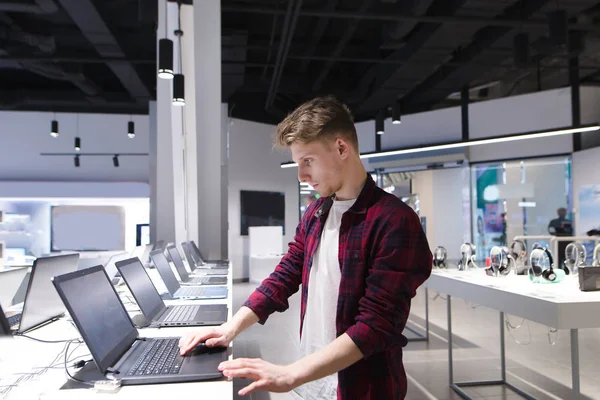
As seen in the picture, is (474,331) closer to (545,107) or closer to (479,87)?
(545,107)

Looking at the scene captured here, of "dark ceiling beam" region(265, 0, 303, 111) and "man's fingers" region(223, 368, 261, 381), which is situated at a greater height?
"dark ceiling beam" region(265, 0, 303, 111)

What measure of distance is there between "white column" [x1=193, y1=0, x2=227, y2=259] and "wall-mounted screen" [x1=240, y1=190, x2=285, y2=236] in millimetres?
3949

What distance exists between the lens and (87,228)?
10.9m

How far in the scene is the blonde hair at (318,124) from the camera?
124 centimetres

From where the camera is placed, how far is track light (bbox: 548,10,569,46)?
5.39m

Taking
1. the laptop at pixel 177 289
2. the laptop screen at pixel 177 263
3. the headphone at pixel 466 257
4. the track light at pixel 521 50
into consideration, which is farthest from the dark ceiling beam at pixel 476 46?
the laptop at pixel 177 289

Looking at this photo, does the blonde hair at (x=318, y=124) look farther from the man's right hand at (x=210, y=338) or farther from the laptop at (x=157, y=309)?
the laptop at (x=157, y=309)

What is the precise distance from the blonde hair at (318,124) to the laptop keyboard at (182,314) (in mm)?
1200

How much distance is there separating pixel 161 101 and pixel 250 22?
250cm

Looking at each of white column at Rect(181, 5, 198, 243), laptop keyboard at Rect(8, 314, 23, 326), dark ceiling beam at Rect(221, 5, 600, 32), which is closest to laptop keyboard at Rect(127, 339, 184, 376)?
laptop keyboard at Rect(8, 314, 23, 326)

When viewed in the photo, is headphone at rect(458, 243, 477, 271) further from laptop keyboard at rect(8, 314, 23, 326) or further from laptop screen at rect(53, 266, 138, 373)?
laptop keyboard at rect(8, 314, 23, 326)

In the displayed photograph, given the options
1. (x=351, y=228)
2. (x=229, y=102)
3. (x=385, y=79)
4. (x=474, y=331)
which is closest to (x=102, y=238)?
(x=229, y=102)

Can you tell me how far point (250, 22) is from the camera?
7574mm

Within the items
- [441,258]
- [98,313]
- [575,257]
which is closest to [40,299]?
[98,313]
